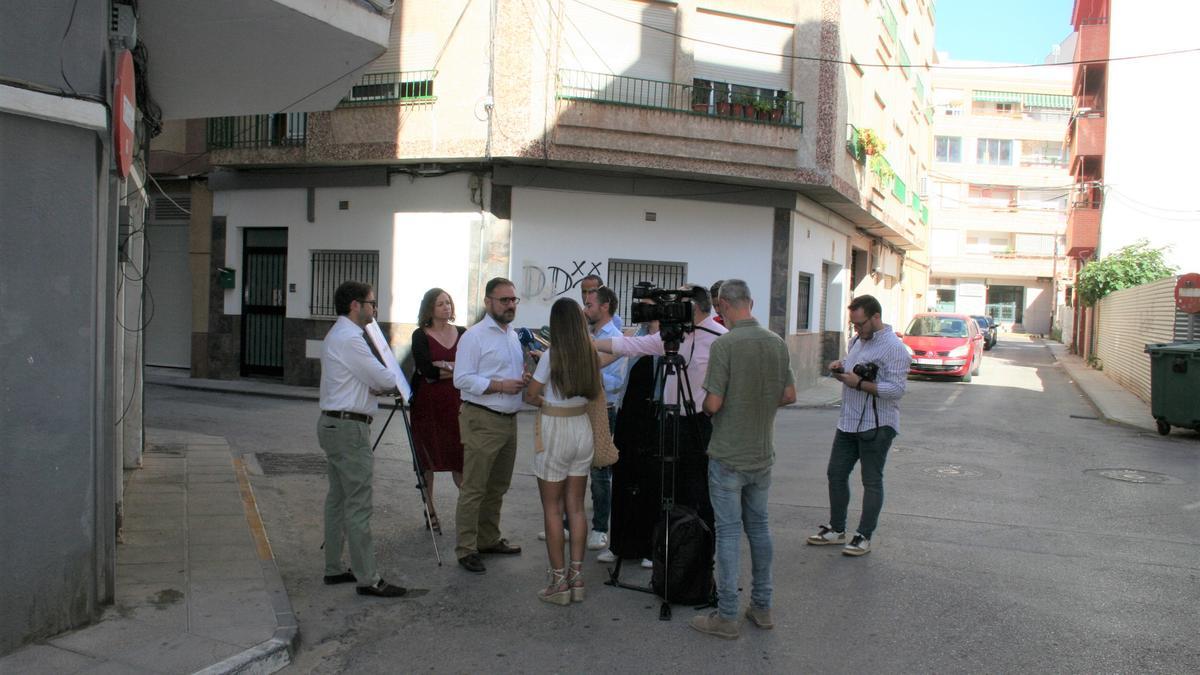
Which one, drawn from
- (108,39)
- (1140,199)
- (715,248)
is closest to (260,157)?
(715,248)

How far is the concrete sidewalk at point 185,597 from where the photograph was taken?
4.21 m

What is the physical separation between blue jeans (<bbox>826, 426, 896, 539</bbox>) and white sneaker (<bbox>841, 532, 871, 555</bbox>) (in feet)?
0.12

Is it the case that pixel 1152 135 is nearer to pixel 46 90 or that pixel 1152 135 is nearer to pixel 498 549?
pixel 498 549

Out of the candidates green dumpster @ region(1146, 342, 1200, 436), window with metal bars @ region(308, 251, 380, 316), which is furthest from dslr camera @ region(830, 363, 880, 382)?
window with metal bars @ region(308, 251, 380, 316)

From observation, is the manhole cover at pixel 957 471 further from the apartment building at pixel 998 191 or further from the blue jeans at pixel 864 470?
the apartment building at pixel 998 191

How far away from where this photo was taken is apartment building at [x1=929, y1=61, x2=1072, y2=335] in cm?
5669

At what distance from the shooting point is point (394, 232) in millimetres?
15594

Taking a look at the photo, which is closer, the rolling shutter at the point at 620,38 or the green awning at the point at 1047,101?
the rolling shutter at the point at 620,38

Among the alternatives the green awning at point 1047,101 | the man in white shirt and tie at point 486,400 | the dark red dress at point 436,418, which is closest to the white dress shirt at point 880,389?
the man in white shirt and tie at point 486,400

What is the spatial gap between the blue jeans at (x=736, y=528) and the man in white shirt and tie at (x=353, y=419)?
1.94 m

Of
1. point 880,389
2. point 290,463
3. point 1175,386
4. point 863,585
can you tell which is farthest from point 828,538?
point 1175,386

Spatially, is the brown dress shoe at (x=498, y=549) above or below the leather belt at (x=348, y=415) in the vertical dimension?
below

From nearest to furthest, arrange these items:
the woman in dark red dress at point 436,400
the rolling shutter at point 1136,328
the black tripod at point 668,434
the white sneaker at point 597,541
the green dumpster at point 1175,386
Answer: the black tripod at point 668,434, the white sneaker at point 597,541, the woman in dark red dress at point 436,400, the green dumpster at point 1175,386, the rolling shutter at point 1136,328

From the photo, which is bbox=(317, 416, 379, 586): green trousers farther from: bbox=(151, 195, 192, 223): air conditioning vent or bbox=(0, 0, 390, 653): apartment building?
bbox=(151, 195, 192, 223): air conditioning vent
